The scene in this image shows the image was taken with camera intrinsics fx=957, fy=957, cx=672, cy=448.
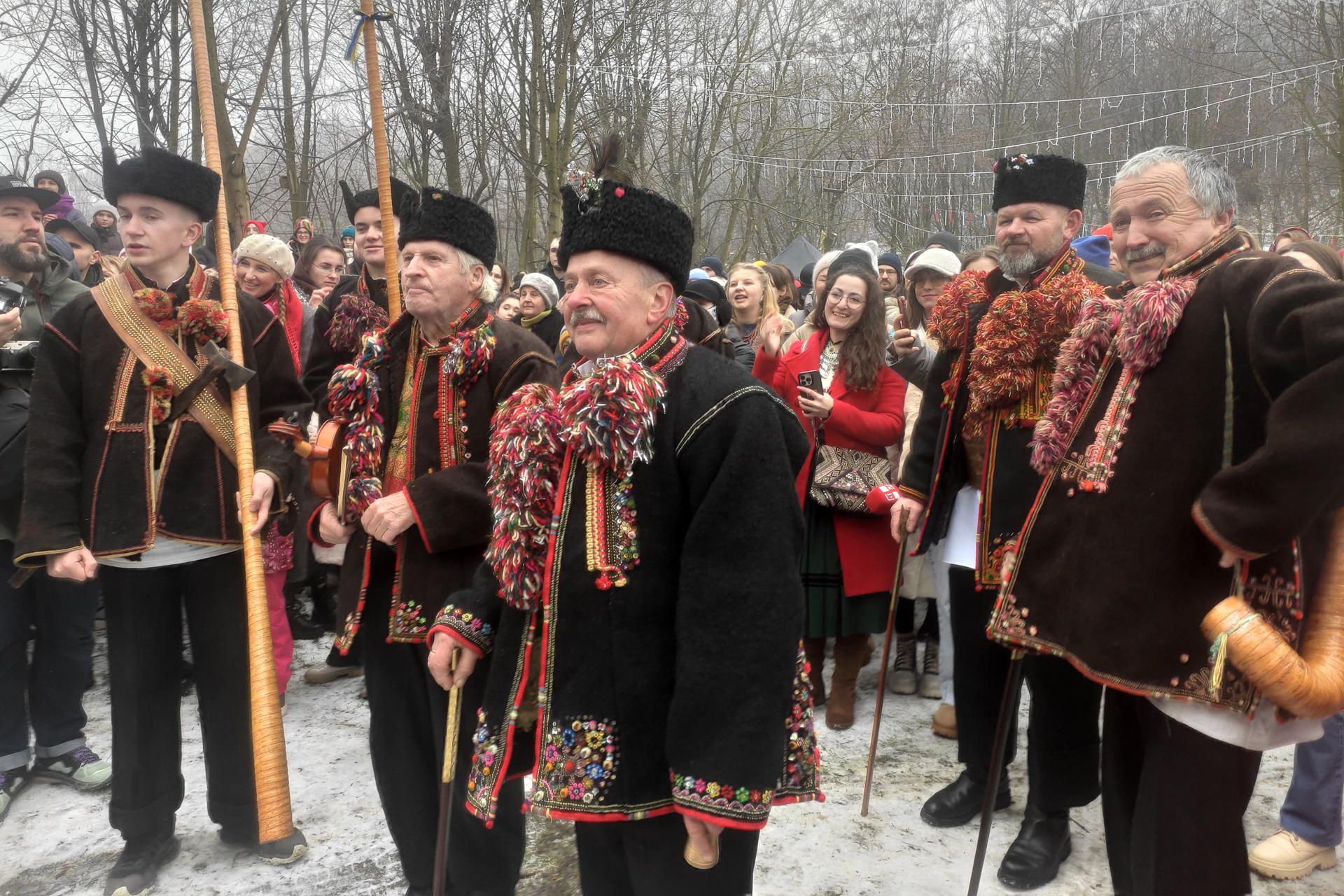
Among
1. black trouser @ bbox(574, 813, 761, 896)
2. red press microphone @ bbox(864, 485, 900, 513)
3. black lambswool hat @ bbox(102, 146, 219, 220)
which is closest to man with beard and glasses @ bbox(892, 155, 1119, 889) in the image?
red press microphone @ bbox(864, 485, 900, 513)

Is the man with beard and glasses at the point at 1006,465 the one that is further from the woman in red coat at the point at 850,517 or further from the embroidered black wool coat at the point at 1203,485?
the woman in red coat at the point at 850,517

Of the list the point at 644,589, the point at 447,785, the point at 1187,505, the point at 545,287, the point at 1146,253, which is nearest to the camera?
the point at 644,589

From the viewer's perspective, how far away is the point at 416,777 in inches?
118

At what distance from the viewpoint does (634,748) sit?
199 centimetres

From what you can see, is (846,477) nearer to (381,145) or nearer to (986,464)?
(986,464)

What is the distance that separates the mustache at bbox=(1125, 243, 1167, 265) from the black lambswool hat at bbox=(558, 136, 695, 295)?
123cm

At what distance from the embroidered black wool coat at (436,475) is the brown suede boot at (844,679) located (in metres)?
2.45

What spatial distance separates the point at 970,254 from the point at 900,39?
18367 millimetres

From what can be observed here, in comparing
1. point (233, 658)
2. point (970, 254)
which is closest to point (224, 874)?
point (233, 658)

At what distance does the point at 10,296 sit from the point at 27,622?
4.67ft

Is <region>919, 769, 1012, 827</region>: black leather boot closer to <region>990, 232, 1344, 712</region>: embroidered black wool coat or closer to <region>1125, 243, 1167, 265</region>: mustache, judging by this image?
<region>990, 232, 1344, 712</region>: embroidered black wool coat

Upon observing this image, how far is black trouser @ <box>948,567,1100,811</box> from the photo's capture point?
319cm

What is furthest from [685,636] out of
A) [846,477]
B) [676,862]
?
[846,477]

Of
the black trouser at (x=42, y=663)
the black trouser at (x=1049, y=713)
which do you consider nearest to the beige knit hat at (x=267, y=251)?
the black trouser at (x=42, y=663)
